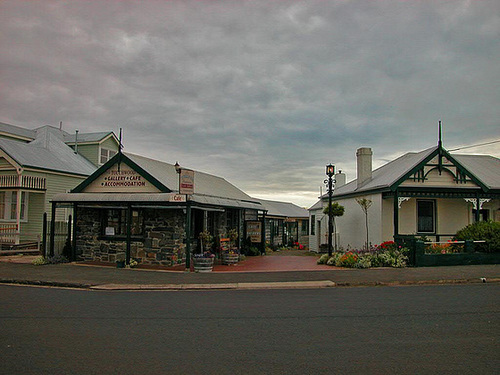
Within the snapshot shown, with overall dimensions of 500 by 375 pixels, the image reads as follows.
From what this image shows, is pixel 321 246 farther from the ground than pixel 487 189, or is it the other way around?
pixel 487 189

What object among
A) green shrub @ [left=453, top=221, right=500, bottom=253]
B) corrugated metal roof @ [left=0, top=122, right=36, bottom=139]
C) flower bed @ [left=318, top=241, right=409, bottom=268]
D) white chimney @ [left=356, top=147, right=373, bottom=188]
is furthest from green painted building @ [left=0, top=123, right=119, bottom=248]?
green shrub @ [left=453, top=221, right=500, bottom=253]

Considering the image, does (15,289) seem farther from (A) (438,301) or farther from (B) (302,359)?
(A) (438,301)

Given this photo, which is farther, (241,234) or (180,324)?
(241,234)

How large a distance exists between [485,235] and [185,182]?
13.0 m

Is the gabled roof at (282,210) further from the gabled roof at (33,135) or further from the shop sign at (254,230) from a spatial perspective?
the gabled roof at (33,135)

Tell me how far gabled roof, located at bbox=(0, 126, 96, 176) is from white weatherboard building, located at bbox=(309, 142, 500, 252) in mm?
17664

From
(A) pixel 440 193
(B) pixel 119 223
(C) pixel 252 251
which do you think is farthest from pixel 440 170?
(B) pixel 119 223

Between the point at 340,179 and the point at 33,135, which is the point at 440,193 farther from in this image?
the point at 33,135

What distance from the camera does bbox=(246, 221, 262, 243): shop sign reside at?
25062 millimetres

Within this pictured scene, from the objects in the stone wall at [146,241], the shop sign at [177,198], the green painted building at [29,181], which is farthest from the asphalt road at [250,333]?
the green painted building at [29,181]

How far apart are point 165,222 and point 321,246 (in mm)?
15137

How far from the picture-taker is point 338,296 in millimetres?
11547

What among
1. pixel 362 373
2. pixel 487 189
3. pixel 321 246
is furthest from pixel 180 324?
pixel 321 246

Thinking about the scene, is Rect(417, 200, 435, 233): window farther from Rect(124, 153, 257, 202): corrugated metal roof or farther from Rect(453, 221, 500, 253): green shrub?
Rect(124, 153, 257, 202): corrugated metal roof
